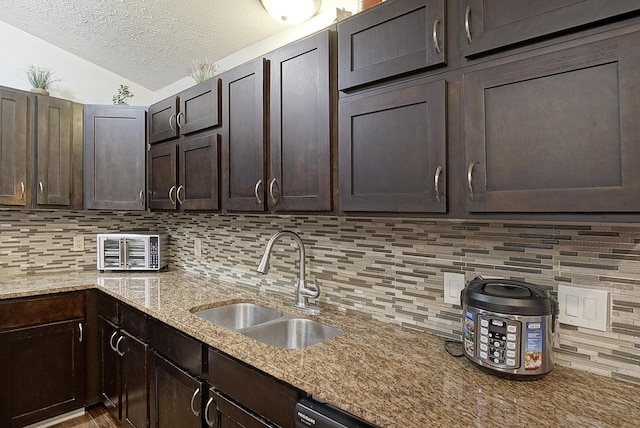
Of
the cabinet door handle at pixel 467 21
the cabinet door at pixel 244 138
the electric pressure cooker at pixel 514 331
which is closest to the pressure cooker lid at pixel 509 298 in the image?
the electric pressure cooker at pixel 514 331

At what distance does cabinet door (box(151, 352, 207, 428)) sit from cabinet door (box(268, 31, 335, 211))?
86 cm

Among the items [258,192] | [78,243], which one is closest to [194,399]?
[258,192]

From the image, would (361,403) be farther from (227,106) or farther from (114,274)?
(114,274)

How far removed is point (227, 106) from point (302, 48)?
58cm

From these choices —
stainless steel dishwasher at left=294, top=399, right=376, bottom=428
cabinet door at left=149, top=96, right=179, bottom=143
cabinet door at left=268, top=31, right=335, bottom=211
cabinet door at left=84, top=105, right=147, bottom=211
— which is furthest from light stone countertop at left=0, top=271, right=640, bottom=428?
cabinet door at left=84, top=105, right=147, bottom=211

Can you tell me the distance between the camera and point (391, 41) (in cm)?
125

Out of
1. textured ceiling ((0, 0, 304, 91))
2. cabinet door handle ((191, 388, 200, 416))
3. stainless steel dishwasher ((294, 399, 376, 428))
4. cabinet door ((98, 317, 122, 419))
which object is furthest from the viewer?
cabinet door ((98, 317, 122, 419))

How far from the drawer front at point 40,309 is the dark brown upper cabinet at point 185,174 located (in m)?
0.78

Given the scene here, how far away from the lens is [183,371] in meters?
1.61

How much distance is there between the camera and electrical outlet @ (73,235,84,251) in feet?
9.55

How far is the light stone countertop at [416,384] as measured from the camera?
0.89 meters

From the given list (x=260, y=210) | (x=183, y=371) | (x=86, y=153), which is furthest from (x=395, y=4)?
(x=86, y=153)

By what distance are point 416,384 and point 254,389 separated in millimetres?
553

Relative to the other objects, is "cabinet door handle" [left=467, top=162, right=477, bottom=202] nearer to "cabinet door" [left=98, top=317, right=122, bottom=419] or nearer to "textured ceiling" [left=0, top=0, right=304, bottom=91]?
"textured ceiling" [left=0, top=0, right=304, bottom=91]
